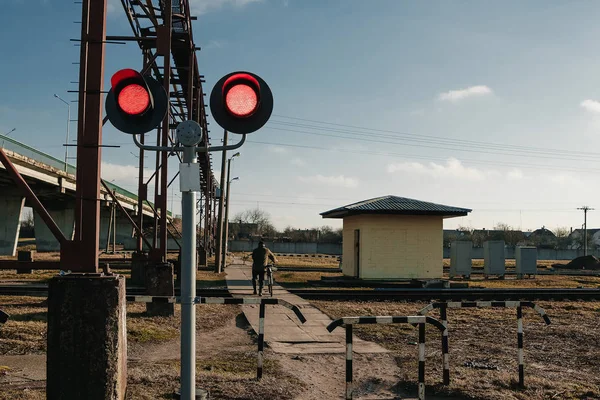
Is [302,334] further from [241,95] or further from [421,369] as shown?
[241,95]

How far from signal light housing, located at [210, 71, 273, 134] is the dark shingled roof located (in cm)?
1946

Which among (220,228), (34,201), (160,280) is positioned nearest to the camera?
(34,201)

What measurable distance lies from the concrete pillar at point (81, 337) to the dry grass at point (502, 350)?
3.83m

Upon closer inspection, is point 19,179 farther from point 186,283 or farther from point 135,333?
point 135,333

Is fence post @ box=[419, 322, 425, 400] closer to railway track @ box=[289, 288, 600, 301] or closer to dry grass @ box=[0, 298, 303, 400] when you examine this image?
dry grass @ box=[0, 298, 303, 400]

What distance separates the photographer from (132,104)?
4.28 metres

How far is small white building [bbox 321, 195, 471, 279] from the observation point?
2400 cm

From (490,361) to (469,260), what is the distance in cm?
2257

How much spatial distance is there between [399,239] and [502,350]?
15.1m

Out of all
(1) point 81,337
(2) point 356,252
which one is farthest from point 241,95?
(2) point 356,252

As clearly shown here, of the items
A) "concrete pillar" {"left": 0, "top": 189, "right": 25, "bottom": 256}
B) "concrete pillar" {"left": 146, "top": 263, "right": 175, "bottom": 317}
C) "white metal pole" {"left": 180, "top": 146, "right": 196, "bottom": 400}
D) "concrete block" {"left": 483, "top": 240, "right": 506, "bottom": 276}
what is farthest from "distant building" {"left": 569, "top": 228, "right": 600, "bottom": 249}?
"white metal pole" {"left": 180, "top": 146, "right": 196, "bottom": 400}

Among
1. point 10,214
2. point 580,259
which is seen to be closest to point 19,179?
point 10,214

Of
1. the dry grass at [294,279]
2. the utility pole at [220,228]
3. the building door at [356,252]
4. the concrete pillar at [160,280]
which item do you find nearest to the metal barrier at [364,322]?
the concrete pillar at [160,280]

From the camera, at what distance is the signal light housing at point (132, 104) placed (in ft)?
13.9
